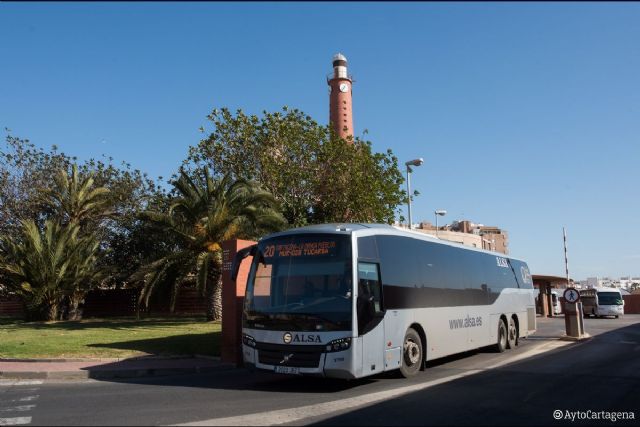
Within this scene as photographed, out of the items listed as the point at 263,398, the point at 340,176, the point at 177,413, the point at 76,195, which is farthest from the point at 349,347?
the point at 76,195

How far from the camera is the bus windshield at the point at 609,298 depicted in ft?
137

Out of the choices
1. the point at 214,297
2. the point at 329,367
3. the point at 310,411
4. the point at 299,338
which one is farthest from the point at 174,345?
the point at 310,411

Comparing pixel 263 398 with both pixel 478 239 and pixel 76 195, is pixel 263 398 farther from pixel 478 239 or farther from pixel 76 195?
pixel 478 239

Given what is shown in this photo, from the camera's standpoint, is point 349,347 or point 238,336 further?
point 238,336

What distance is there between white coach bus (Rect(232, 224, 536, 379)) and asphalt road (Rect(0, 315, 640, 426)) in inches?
23.8

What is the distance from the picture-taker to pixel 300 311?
9.33 meters

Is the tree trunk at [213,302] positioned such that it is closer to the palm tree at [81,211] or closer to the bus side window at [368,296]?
the palm tree at [81,211]

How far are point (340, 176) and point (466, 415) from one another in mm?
22436

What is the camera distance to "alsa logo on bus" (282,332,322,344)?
29.9 ft

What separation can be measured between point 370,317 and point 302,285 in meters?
1.35

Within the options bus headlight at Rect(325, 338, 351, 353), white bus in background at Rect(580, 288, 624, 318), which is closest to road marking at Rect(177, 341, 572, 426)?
bus headlight at Rect(325, 338, 351, 353)

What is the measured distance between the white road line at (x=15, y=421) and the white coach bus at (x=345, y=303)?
12.4 ft

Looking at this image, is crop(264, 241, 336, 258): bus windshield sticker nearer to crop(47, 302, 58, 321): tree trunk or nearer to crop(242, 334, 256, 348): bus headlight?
crop(242, 334, 256, 348): bus headlight

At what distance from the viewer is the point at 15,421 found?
7.23m
